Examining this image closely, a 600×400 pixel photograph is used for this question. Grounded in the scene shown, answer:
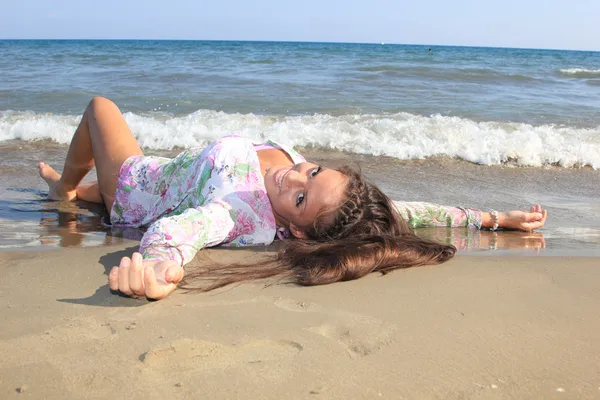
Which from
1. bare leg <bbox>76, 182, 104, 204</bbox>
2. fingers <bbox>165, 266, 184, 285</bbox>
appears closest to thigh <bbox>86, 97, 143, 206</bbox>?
bare leg <bbox>76, 182, 104, 204</bbox>

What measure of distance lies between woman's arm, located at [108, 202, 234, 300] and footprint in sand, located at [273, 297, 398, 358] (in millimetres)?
457

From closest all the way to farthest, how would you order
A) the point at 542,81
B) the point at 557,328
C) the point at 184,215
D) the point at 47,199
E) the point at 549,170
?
the point at 557,328 < the point at 184,215 < the point at 47,199 < the point at 549,170 < the point at 542,81

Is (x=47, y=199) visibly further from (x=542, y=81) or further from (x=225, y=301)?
(x=542, y=81)

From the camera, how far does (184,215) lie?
2836mm

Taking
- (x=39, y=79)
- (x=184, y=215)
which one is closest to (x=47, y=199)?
(x=184, y=215)

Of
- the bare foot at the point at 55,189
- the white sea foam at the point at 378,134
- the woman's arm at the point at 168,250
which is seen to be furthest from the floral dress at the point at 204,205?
the white sea foam at the point at 378,134

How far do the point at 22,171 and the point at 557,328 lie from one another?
472 centimetres

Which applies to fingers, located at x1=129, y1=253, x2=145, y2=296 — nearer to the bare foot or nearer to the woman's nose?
the woman's nose

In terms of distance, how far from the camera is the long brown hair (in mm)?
2709

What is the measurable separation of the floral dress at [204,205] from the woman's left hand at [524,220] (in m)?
0.18

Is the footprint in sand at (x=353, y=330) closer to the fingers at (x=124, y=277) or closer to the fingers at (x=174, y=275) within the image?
the fingers at (x=174, y=275)

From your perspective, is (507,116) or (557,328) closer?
(557,328)

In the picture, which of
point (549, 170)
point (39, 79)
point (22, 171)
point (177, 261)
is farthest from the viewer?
point (39, 79)

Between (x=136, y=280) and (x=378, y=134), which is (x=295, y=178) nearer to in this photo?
(x=136, y=280)
